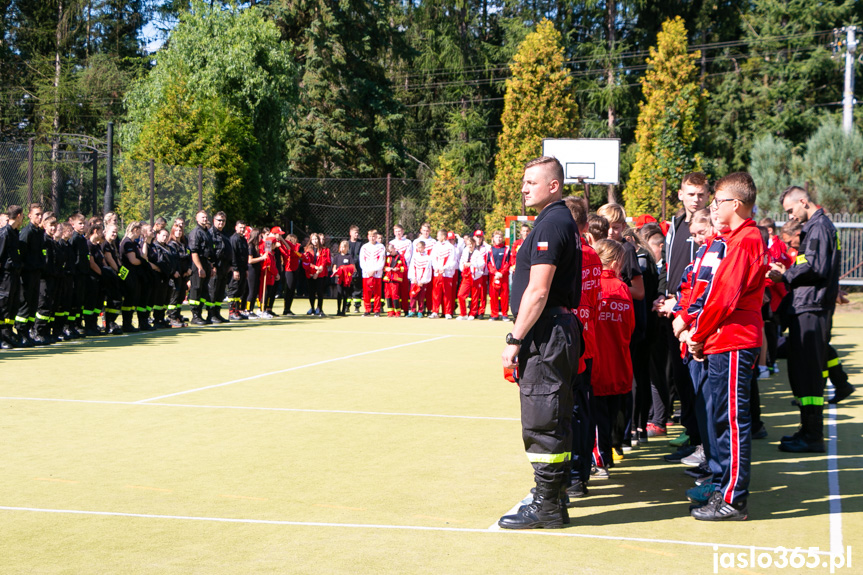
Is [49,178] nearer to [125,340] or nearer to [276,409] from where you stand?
[125,340]

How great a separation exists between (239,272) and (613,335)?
1352cm

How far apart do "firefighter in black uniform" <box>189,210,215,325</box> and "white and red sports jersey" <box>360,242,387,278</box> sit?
16.2 feet

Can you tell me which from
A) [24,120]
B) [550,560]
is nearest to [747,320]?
[550,560]

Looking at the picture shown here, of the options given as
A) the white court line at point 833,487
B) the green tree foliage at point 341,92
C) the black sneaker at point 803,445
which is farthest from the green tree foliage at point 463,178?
the black sneaker at point 803,445

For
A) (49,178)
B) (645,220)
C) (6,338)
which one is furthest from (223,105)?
(645,220)

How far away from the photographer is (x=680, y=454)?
710 cm

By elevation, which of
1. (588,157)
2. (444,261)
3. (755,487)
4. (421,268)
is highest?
(588,157)

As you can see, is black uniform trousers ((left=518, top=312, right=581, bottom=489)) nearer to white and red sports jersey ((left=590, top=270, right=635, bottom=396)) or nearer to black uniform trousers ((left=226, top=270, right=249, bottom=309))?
white and red sports jersey ((left=590, top=270, right=635, bottom=396))

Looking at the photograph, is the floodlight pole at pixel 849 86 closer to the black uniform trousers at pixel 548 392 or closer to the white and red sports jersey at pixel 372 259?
the white and red sports jersey at pixel 372 259

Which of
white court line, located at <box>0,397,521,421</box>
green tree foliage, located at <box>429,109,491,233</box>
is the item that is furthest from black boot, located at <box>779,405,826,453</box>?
green tree foliage, located at <box>429,109,491,233</box>

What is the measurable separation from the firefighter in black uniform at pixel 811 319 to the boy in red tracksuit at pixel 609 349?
1.67 meters

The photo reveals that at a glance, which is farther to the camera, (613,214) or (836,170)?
(836,170)

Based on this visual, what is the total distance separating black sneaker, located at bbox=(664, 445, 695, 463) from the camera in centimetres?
706

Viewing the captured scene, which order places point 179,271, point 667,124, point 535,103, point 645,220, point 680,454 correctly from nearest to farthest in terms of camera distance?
point 680,454, point 645,220, point 179,271, point 667,124, point 535,103
